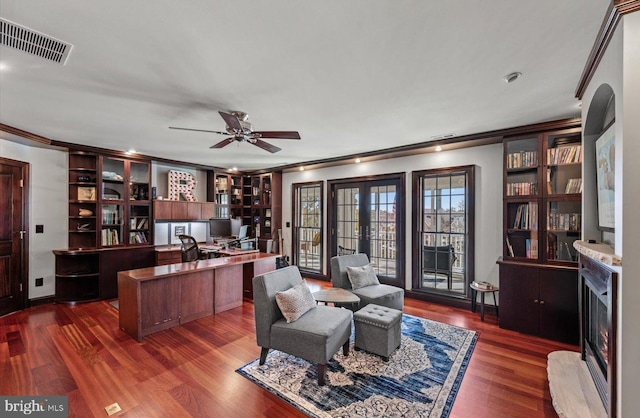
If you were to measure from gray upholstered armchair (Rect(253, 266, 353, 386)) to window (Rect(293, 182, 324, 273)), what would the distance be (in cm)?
348

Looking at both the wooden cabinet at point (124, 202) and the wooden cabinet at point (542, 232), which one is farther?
the wooden cabinet at point (124, 202)

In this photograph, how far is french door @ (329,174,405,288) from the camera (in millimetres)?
5184

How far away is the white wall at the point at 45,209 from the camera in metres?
4.43

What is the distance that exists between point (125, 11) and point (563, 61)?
2982 millimetres

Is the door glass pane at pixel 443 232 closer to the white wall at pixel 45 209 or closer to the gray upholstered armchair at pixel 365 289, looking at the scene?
the gray upholstered armchair at pixel 365 289

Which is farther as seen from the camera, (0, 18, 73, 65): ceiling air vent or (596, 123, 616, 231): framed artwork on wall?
(596, 123, 616, 231): framed artwork on wall

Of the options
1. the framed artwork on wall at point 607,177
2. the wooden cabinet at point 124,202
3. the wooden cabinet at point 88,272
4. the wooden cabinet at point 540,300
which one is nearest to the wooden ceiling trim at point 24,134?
the wooden cabinet at point 124,202

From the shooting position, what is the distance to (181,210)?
19.9ft

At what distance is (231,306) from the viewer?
438 cm

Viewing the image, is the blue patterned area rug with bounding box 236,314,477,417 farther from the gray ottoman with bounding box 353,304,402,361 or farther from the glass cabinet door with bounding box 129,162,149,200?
the glass cabinet door with bounding box 129,162,149,200

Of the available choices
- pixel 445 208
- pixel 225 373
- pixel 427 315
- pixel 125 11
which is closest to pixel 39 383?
pixel 225 373

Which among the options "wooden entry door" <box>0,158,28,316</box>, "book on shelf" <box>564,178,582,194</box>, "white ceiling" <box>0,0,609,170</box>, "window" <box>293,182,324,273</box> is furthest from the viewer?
"window" <box>293,182,324,273</box>

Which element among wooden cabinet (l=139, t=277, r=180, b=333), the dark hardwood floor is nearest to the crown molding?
the dark hardwood floor

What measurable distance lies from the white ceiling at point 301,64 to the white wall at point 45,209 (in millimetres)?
1086
